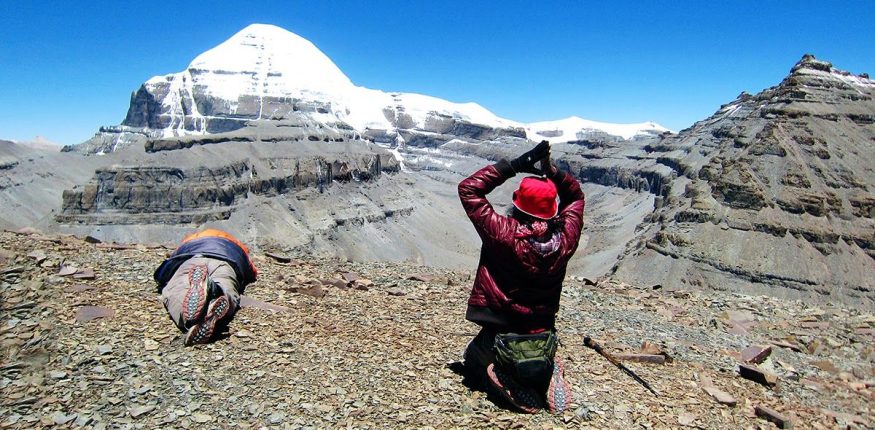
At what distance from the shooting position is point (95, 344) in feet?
20.4

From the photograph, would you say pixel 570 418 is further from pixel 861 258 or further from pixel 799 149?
pixel 799 149

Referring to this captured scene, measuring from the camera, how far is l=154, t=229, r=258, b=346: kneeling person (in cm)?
688

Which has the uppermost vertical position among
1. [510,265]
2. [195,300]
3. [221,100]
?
[221,100]

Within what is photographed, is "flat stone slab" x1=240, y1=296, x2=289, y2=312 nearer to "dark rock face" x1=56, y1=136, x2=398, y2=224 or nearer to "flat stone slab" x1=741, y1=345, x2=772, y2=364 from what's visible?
"flat stone slab" x1=741, y1=345, x2=772, y2=364

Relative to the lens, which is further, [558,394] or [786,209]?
[786,209]

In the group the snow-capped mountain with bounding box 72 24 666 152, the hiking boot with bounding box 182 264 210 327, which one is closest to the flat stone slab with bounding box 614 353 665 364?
the hiking boot with bounding box 182 264 210 327

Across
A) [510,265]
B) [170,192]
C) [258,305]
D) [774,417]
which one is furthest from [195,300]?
[170,192]

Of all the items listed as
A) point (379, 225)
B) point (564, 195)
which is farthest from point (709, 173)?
point (564, 195)

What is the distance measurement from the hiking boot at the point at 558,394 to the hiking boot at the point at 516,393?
0.12m

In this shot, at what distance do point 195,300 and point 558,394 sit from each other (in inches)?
171

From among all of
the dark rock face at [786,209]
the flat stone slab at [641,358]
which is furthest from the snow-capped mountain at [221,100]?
the flat stone slab at [641,358]

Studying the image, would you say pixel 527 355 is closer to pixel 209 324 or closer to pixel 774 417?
pixel 774 417

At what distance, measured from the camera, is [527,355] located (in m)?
5.72

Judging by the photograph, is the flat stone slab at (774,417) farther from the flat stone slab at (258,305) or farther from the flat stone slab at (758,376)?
the flat stone slab at (258,305)
